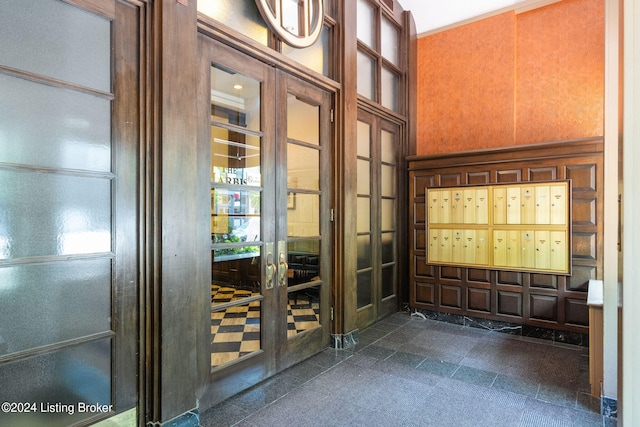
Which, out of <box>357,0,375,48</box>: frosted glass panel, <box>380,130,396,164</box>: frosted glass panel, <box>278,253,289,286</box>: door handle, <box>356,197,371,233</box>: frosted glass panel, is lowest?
<box>278,253,289,286</box>: door handle

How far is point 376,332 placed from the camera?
409 cm

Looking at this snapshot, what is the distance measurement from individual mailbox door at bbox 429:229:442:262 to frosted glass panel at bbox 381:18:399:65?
2.33 metres

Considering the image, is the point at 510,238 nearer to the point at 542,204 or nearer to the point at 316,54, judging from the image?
the point at 542,204

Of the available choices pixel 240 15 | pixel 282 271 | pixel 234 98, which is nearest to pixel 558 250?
pixel 282 271

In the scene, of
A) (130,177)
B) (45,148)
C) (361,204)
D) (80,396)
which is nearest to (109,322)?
(80,396)

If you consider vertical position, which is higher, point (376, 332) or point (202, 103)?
point (202, 103)

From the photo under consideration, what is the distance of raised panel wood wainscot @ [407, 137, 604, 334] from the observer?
3.70 m

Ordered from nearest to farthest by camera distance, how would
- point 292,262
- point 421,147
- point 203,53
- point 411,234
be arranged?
point 203,53
point 292,262
point 411,234
point 421,147

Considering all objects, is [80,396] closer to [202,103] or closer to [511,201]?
[202,103]

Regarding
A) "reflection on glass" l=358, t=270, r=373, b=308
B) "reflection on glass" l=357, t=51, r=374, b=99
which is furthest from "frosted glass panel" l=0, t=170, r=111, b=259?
"reflection on glass" l=357, t=51, r=374, b=99

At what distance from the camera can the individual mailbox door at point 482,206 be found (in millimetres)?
4238

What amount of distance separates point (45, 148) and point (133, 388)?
1.38 m

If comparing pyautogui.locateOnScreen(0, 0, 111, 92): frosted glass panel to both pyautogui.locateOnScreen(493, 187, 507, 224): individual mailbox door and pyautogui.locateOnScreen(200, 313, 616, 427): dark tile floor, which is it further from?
pyautogui.locateOnScreen(493, 187, 507, 224): individual mailbox door

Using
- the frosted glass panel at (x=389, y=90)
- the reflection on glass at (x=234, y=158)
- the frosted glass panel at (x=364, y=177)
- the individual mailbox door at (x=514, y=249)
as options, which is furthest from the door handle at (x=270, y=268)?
the individual mailbox door at (x=514, y=249)
